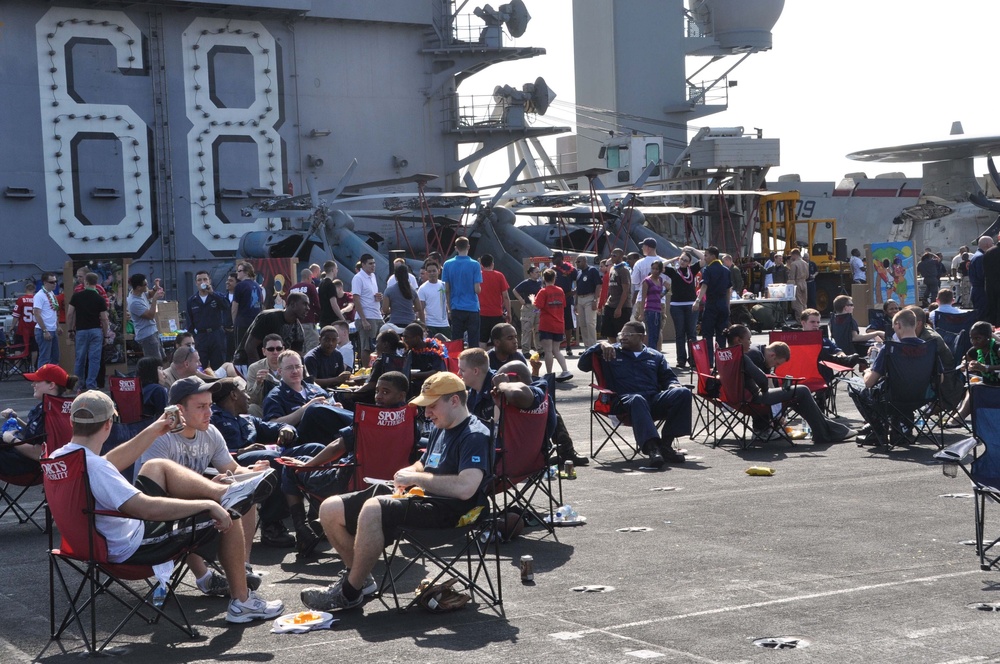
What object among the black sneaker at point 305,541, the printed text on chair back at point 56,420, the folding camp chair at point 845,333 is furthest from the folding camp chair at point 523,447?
the folding camp chair at point 845,333

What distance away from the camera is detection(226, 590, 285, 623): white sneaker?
543cm

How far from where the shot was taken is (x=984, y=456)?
6121mm

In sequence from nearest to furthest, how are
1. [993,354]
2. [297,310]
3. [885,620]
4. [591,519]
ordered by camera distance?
[885,620], [591,519], [993,354], [297,310]

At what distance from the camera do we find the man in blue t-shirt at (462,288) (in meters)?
15.7

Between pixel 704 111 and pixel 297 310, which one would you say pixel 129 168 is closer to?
pixel 297 310

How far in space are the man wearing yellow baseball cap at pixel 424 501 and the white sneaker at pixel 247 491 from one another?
1.05 feet

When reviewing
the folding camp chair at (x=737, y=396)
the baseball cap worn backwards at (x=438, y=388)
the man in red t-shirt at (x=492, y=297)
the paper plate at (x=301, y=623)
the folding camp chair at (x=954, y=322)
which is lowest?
the paper plate at (x=301, y=623)

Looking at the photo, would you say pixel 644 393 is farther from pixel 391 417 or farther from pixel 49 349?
pixel 49 349

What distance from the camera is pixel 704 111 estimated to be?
5175cm

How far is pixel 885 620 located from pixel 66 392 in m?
5.82

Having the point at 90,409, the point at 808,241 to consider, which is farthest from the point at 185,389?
the point at 808,241

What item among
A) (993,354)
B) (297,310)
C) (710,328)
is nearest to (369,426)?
(297,310)

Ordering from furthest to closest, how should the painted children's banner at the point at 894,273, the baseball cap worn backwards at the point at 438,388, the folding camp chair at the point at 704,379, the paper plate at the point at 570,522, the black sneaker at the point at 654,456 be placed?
the painted children's banner at the point at 894,273 → the folding camp chair at the point at 704,379 → the black sneaker at the point at 654,456 → the paper plate at the point at 570,522 → the baseball cap worn backwards at the point at 438,388

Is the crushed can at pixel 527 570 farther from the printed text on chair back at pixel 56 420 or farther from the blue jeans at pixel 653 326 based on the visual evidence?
the blue jeans at pixel 653 326
